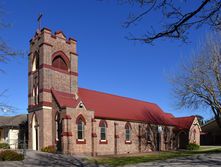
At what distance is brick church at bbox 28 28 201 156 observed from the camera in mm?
34438

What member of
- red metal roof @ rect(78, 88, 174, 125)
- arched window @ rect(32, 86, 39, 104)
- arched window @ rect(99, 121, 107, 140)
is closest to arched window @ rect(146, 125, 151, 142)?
red metal roof @ rect(78, 88, 174, 125)

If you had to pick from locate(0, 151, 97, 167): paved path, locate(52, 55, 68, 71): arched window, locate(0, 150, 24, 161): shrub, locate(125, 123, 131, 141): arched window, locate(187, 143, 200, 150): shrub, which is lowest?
locate(187, 143, 200, 150): shrub

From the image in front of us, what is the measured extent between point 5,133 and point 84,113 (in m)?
15.9

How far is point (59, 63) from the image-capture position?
38062mm

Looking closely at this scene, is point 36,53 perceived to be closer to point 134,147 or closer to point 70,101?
point 70,101

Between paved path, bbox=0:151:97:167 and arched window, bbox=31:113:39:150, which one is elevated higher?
arched window, bbox=31:113:39:150

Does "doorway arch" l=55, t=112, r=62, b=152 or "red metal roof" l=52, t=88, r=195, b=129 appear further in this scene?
"red metal roof" l=52, t=88, r=195, b=129

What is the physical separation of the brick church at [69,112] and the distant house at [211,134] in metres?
19.9

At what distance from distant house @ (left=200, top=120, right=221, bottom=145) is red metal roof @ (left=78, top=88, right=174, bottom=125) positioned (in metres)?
12.4

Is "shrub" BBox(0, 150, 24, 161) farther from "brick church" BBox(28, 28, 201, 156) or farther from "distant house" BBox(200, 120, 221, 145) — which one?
"distant house" BBox(200, 120, 221, 145)

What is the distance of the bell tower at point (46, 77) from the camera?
35.6m

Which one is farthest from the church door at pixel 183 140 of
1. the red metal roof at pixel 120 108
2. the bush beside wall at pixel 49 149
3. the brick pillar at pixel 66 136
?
the bush beside wall at pixel 49 149

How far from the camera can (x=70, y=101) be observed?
3606 cm

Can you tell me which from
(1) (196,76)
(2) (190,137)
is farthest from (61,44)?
(2) (190,137)
